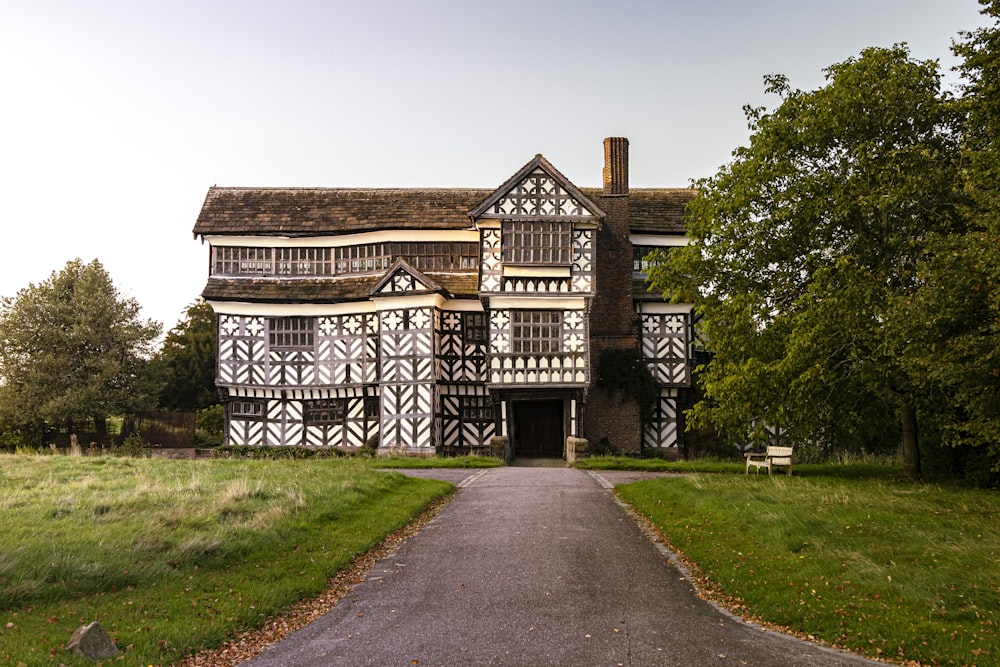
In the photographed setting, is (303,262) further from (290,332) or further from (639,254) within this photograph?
(639,254)

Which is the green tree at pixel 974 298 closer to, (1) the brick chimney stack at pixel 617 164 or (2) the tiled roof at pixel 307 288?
(1) the brick chimney stack at pixel 617 164

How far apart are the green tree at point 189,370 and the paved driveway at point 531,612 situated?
28925 millimetres

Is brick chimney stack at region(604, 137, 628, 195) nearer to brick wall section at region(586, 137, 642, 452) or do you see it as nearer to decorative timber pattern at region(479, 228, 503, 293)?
brick wall section at region(586, 137, 642, 452)

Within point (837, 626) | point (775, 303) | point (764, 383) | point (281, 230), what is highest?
point (281, 230)

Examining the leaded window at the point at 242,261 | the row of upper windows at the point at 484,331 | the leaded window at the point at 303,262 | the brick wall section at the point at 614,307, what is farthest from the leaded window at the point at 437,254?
the leaded window at the point at 242,261

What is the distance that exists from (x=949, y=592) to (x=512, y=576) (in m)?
5.16

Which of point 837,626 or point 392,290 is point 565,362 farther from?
point 837,626

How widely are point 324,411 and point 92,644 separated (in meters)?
26.0

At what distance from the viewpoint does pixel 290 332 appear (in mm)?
32938

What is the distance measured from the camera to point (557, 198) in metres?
29.2

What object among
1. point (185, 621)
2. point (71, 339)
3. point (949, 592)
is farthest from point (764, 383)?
point (71, 339)

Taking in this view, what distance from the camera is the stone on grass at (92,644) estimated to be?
6.96 meters

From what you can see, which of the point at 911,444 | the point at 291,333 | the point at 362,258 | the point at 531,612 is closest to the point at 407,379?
the point at 291,333

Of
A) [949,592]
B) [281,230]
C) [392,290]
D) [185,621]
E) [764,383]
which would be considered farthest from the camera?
[281,230]
